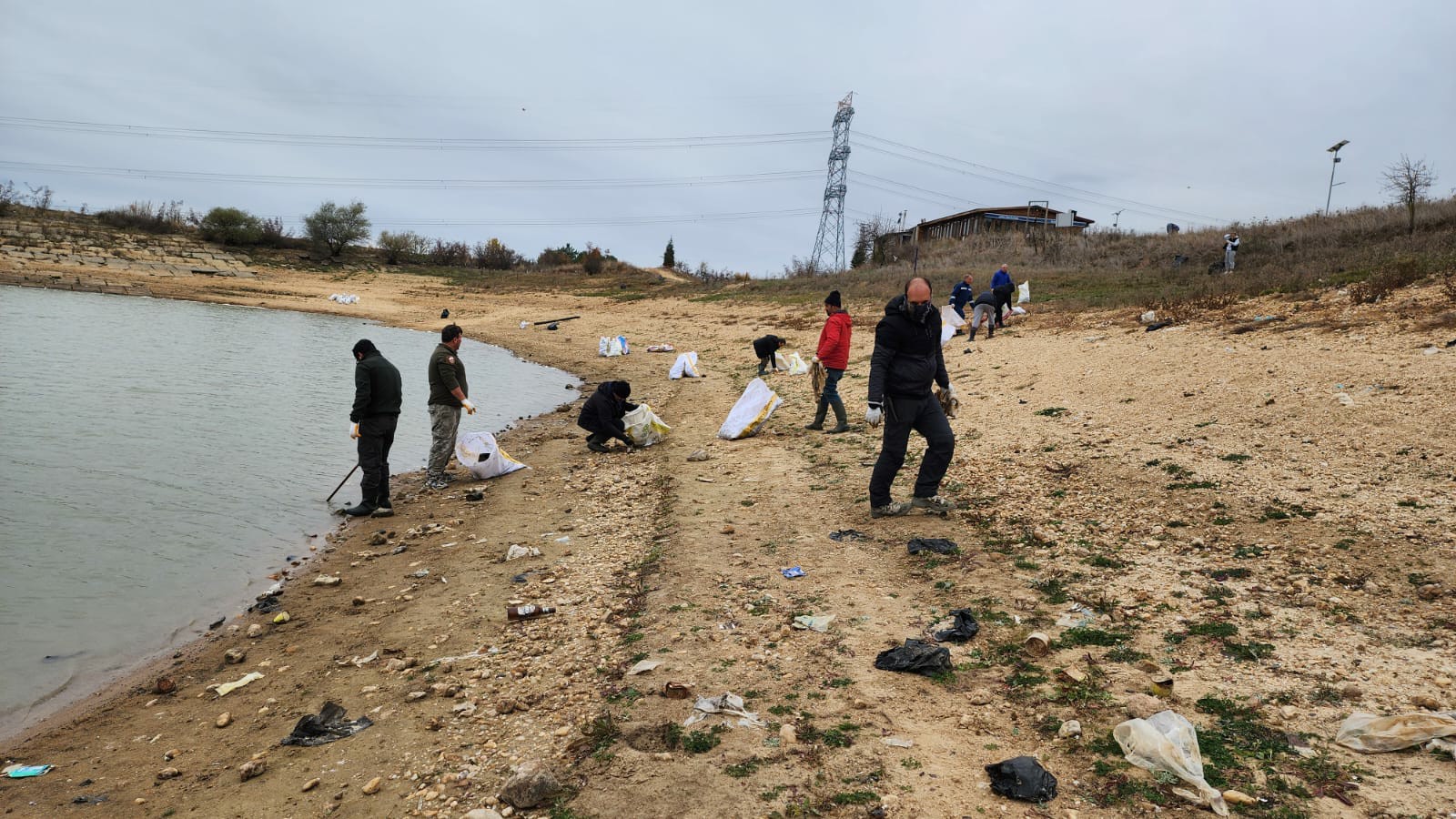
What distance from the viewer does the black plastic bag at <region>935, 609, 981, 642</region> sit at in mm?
4316

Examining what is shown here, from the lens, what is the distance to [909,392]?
20.8ft

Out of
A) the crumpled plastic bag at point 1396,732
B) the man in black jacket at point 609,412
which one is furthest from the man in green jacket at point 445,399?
the crumpled plastic bag at point 1396,732

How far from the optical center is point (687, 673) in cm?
407

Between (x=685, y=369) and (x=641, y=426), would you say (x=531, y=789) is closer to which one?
(x=641, y=426)

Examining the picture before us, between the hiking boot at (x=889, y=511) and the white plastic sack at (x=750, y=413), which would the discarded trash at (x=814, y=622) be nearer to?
the hiking boot at (x=889, y=511)

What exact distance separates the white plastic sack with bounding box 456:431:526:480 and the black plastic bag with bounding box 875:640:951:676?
267 inches

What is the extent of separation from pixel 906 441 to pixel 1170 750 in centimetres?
364

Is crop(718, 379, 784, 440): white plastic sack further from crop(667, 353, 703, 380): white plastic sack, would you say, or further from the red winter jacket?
crop(667, 353, 703, 380): white plastic sack

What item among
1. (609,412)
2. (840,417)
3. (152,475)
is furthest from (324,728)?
(152,475)

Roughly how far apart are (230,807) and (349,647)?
176cm

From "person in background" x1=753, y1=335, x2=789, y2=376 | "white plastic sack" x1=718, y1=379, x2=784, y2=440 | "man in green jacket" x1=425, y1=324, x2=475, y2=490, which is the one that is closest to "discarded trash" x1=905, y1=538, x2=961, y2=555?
"white plastic sack" x1=718, y1=379, x2=784, y2=440

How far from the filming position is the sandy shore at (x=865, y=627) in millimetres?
3221

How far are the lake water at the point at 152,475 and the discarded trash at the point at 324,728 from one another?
2.00 m

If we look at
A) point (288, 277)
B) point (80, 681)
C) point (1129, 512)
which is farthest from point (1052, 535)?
point (288, 277)
